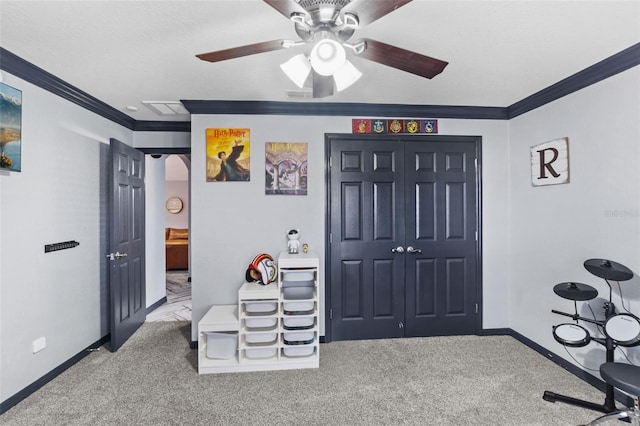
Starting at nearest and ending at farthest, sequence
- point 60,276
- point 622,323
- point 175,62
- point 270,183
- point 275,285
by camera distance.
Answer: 1. point 622,323
2. point 175,62
3. point 60,276
4. point 275,285
5. point 270,183

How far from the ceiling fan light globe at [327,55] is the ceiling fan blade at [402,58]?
0.58ft

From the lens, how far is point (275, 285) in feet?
9.94

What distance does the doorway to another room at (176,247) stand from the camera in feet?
15.1

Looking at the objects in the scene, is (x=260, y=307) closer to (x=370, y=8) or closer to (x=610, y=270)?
(x=370, y=8)

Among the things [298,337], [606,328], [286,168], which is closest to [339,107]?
[286,168]

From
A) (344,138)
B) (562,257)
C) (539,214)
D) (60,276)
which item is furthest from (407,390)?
(60,276)

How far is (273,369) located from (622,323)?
99.9 inches

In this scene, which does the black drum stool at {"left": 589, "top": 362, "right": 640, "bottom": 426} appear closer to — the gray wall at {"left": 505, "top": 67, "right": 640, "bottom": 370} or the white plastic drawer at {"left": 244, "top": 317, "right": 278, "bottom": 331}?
the gray wall at {"left": 505, "top": 67, "right": 640, "bottom": 370}

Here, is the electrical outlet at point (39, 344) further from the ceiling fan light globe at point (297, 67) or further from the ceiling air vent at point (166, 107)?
the ceiling fan light globe at point (297, 67)

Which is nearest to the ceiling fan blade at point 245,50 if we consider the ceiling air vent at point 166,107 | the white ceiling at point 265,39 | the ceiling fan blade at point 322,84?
the ceiling fan blade at point 322,84

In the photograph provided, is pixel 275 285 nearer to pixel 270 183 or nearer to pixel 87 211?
pixel 270 183

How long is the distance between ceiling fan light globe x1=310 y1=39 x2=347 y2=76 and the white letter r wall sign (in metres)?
2.46

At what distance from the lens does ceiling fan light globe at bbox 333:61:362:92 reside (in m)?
1.62

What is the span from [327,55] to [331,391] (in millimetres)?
2301
